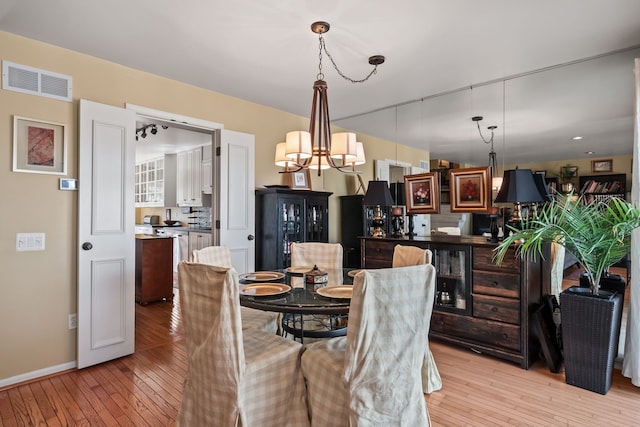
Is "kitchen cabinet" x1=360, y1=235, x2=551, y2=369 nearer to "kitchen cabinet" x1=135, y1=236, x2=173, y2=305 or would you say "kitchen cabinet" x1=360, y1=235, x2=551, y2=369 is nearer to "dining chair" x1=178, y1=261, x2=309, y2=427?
"dining chair" x1=178, y1=261, x2=309, y2=427

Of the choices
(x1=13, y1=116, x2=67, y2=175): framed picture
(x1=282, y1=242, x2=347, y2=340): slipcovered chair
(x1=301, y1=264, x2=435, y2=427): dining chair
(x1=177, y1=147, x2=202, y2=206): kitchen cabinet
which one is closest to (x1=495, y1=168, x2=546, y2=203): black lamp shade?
(x1=282, y1=242, x2=347, y2=340): slipcovered chair

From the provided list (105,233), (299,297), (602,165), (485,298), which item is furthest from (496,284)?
(105,233)

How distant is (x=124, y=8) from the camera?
2.21m

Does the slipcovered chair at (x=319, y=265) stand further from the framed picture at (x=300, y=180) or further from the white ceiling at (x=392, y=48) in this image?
the white ceiling at (x=392, y=48)

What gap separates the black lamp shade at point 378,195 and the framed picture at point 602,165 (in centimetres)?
254

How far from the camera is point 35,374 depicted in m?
2.56

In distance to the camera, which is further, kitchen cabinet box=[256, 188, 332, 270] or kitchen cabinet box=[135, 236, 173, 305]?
kitchen cabinet box=[135, 236, 173, 305]

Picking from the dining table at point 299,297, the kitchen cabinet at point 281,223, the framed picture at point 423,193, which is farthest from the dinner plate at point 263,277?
the framed picture at point 423,193

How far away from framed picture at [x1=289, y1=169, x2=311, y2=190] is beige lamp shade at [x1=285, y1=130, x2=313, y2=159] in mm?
1997

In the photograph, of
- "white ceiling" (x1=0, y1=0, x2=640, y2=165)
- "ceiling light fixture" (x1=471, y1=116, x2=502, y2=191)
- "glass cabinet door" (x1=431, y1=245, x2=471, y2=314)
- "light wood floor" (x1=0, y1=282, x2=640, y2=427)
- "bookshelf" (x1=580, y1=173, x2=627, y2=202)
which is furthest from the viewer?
"ceiling light fixture" (x1=471, y1=116, x2=502, y2=191)

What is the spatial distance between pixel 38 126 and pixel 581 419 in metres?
4.10

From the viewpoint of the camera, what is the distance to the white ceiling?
7.28 feet

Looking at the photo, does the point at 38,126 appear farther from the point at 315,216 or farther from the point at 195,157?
the point at 195,157

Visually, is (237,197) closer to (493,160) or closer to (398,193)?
(398,193)
